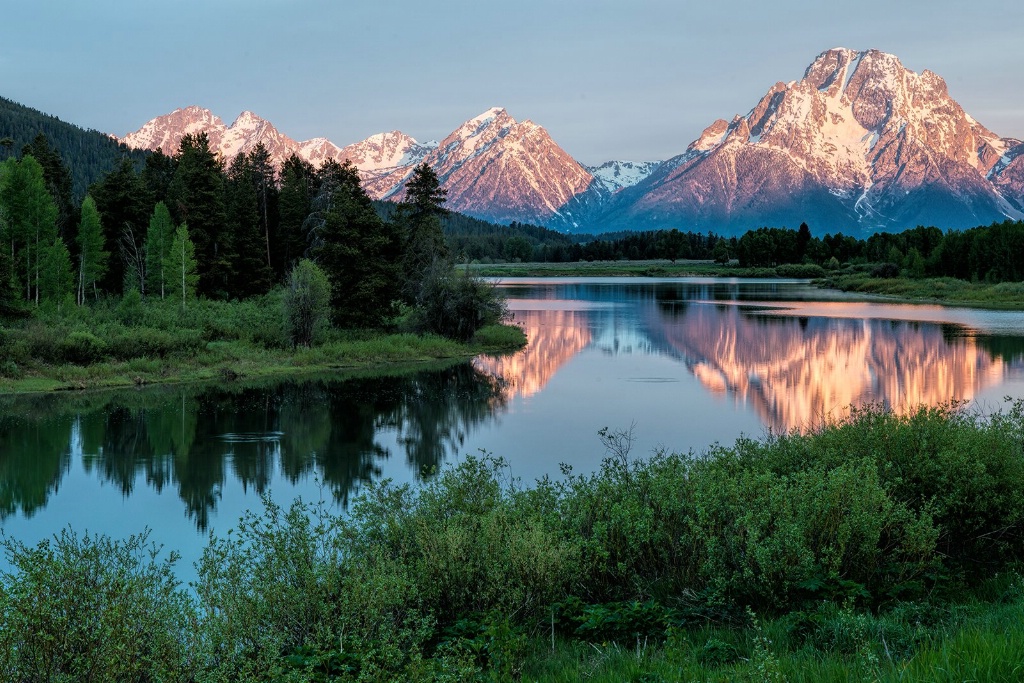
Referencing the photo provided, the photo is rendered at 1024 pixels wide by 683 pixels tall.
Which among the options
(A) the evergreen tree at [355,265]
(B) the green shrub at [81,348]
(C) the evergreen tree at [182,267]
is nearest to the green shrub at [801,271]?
(A) the evergreen tree at [355,265]

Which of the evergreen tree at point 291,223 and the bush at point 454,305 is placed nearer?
the bush at point 454,305

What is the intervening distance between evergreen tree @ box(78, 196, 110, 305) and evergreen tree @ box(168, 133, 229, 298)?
665 centimetres

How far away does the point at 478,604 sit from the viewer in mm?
11086

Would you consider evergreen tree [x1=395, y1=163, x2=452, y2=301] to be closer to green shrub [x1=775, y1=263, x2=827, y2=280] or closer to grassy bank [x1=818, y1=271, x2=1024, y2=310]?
grassy bank [x1=818, y1=271, x2=1024, y2=310]

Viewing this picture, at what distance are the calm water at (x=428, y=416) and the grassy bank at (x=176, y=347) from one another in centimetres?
272

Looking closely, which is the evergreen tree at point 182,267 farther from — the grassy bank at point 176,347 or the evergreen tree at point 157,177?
the evergreen tree at point 157,177

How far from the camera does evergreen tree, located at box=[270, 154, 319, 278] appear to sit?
253ft

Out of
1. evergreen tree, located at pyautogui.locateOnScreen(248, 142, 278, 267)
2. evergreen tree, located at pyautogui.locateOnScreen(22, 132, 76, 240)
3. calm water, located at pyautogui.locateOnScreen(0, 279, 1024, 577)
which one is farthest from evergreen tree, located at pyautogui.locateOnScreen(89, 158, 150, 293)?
calm water, located at pyautogui.locateOnScreen(0, 279, 1024, 577)

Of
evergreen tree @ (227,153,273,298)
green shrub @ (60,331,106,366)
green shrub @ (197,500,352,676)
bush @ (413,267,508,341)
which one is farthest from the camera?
evergreen tree @ (227,153,273,298)

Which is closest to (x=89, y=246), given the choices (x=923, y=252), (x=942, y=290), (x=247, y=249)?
(x=247, y=249)

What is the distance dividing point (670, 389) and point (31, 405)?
2574 cm

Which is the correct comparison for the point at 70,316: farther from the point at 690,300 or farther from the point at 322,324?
the point at 690,300

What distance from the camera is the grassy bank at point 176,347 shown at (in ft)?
126

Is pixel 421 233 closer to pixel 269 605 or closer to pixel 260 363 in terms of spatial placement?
pixel 260 363
